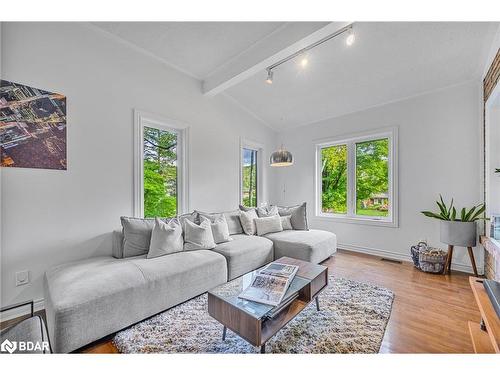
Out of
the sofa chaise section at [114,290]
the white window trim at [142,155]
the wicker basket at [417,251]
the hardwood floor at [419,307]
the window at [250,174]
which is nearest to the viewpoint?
the sofa chaise section at [114,290]

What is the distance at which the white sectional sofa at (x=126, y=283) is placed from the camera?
1527 mm

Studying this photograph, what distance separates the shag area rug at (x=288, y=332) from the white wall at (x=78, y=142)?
1273mm

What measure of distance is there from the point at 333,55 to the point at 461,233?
282 cm

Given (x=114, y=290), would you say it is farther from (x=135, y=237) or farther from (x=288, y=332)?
(x=288, y=332)

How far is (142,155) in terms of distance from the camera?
116 inches

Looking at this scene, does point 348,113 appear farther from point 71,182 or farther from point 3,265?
point 3,265

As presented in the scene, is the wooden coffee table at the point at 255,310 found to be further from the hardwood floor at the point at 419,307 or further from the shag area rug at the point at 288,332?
the hardwood floor at the point at 419,307

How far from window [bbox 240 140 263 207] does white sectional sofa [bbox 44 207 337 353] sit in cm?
168

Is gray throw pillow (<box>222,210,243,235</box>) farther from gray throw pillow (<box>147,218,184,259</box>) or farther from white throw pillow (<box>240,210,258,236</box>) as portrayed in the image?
gray throw pillow (<box>147,218,184,259</box>)

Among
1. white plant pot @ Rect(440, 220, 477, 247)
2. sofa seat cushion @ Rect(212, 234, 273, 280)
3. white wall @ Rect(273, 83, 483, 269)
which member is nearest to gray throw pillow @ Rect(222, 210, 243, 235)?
sofa seat cushion @ Rect(212, 234, 273, 280)

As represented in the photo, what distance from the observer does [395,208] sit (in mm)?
3627

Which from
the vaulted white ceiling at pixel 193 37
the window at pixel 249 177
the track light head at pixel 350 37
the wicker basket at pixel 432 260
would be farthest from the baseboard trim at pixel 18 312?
the wicker basket at pixel 432 260
